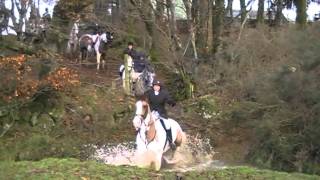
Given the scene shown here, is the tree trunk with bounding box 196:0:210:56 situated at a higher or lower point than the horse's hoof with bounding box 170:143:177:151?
higher

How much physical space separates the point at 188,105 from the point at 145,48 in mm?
7181

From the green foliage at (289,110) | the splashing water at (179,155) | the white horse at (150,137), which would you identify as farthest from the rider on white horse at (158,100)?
the green foliage at (289,110)

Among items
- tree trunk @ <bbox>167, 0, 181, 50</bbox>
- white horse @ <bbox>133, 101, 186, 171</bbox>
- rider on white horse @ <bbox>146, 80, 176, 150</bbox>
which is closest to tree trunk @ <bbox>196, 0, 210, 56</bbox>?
tree trunk @ <bbox>167, 0, 181, 50</bbox>

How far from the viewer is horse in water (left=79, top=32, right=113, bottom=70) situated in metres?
26.4

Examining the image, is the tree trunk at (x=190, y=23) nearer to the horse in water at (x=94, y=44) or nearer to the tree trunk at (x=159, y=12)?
the tree trunk at (x=159, y=12)

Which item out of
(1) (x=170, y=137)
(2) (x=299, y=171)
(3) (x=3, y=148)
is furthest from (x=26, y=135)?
(2) (x=299, y=171)

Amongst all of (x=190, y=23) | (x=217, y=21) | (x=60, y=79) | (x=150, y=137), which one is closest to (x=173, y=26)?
(x=190, y=23)

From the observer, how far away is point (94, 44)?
26859 mm

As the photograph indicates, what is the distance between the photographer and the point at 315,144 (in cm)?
1447

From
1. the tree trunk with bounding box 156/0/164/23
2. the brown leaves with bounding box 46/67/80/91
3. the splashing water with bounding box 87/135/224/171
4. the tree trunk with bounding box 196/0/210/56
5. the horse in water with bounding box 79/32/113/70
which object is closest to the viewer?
the splashing water with bounding box 87/135/224/171

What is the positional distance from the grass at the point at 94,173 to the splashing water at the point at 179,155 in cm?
265

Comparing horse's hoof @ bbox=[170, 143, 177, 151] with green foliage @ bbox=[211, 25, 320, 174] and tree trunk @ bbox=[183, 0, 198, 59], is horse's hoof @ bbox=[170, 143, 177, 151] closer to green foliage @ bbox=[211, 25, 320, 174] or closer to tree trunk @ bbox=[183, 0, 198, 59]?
green foliage @ bbox=[211, 25, 320, 174]

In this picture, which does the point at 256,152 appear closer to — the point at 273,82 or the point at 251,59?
the point at 273,82

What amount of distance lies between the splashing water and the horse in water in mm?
9375
